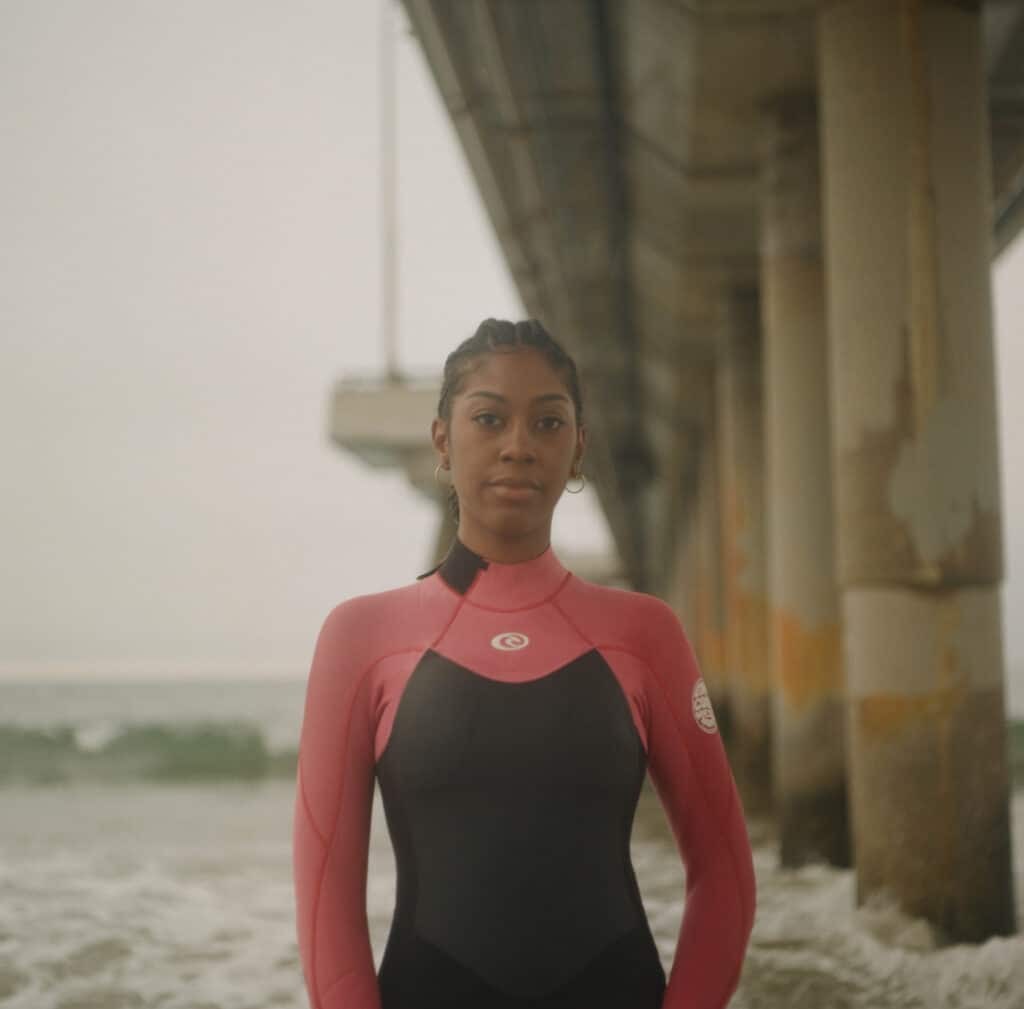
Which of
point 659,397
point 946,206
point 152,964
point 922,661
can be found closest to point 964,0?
point 946,206

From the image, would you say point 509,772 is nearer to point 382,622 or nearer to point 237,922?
point 382,622

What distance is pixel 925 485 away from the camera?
21.3 ft

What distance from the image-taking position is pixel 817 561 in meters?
10.5

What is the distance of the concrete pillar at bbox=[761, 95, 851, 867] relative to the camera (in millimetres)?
10273

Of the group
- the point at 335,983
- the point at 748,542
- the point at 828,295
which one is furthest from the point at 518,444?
the point at 748,542

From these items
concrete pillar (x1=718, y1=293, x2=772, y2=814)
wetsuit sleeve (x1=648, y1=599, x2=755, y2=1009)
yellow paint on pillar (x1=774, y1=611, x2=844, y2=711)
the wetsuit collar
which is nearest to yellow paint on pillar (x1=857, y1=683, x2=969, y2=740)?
yellow paint on pillar (x1=774, y1=611, x2=844, y2=711)

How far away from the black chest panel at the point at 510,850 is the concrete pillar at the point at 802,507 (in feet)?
28.6

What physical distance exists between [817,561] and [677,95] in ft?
13.0

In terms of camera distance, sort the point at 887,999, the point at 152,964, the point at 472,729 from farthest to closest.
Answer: the point at 152,964, the point at 887,999, the point at 472,729

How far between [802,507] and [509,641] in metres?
8.85

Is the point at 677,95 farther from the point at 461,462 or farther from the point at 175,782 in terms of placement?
the point at 175,782

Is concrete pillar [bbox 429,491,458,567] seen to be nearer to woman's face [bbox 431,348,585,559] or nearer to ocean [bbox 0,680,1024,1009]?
woman's face [bbox 431,348,585,559]

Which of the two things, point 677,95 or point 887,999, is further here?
point 677,95

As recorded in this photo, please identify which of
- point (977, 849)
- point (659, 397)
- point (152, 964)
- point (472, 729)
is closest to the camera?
point (472, 729)
